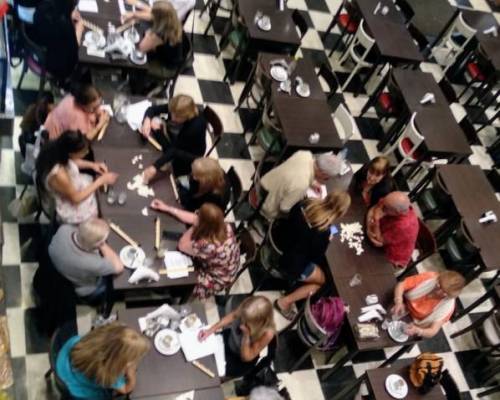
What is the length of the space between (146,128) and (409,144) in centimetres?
349

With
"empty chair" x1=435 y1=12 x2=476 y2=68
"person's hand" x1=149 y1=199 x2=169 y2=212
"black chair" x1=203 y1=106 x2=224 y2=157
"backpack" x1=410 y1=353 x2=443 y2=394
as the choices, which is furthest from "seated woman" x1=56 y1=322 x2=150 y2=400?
"empty chair" x1=435 y1=12 x2=476 y2=68

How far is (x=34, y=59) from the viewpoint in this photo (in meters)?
6.18

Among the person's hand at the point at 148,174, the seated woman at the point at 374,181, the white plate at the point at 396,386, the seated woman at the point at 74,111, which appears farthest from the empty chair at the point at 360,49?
the white plate at the point at 396,386

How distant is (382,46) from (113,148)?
4445 millimetres

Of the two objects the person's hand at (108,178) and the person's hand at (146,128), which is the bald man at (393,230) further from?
the person's hand at (108,178)

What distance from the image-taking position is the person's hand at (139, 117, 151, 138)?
5666 mm

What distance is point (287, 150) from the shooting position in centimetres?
650

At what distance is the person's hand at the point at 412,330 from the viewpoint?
17.6 feet

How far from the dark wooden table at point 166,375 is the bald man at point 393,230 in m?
2.35

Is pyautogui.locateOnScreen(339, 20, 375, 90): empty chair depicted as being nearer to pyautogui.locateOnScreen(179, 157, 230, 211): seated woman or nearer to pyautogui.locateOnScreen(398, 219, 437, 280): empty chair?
pyautogui.locateOnScreen(398, 219, 437, 280): empty chair

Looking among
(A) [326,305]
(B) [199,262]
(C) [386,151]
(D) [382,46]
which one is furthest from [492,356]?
(D) [382,46]

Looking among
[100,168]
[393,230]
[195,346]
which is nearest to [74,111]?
[100,168]

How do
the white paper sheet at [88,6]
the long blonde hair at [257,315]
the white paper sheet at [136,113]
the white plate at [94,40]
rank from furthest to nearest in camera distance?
1. the white paper sheet at [88,6]
2. the white plate at [94,40]
3. the white paper sheet at [136,113]
4. the long blonde hair at [257,315]

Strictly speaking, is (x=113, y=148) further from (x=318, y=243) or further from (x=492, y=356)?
(x=492, y=356)
